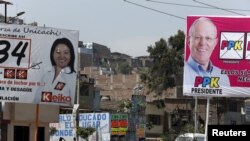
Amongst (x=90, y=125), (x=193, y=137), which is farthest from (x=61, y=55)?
(x=90, y=125)

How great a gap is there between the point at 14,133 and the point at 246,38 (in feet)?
28.7

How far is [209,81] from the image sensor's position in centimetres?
2083

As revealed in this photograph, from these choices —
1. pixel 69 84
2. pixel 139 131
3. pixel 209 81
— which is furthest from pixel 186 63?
pixel 139 131

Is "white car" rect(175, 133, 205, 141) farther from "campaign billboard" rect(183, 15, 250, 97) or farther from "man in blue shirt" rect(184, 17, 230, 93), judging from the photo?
"man in blue shirt" rect(184, 17, 230, 93)

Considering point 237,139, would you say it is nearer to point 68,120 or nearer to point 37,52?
point 37,52

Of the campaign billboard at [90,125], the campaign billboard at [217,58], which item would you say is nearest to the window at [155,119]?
the campaign billboard at [90,125]

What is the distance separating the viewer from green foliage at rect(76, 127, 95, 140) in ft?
121

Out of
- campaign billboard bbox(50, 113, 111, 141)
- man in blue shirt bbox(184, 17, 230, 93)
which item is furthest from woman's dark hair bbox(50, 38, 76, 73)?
campaign billboard bbox(50, 113, 111, 141)

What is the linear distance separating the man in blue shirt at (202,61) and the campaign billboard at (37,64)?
4.78m

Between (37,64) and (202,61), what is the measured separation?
6376 millimetres

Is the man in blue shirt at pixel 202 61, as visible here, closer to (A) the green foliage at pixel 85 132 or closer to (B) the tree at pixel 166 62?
(A) the green foliage at pixel 85 132

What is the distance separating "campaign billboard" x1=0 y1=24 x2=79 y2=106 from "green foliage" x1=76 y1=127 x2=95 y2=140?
1890cm

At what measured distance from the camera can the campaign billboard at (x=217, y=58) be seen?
67.6 ft

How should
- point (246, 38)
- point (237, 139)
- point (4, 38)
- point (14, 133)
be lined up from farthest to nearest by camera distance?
point (246, 38) < point (14, 133) < point (4, 38) < point (237, 139)
